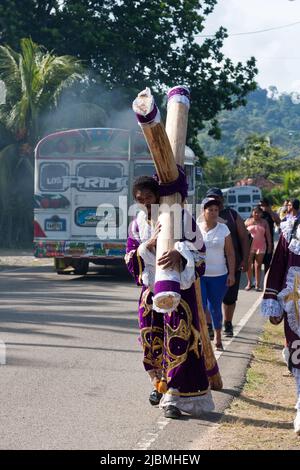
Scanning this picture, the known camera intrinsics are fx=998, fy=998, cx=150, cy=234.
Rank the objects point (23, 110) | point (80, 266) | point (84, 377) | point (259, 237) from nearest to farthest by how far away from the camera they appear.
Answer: point (84, 377) → point (259, 237) → point (80, 266) → point (23, 110)

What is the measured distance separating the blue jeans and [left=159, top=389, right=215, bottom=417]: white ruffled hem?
10.2ft

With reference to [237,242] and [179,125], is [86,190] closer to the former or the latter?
[237,242]

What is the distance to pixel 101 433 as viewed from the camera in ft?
22.8

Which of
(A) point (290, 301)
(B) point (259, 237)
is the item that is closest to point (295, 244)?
(A) point (290, 301)

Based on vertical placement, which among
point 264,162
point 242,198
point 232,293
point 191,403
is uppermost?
point 264,162

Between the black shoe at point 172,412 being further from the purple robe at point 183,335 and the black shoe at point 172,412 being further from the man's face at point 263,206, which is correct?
the man's face at point 263,206

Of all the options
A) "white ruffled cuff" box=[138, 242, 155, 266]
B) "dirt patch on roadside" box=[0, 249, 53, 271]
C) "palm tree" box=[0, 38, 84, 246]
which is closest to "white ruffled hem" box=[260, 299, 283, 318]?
"white ruffled cuff" box=[138, 242, 155, 266]

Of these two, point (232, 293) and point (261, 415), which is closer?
point (261, 415)

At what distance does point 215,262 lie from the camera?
10.9m

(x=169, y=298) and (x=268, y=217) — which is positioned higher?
(x=268, y=217)

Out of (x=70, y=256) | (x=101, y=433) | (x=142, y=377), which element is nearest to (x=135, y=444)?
(x=101, y=433)

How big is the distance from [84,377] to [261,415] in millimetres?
2024

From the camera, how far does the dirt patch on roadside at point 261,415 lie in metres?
6.80

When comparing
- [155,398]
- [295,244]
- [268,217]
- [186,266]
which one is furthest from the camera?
[268,217]
